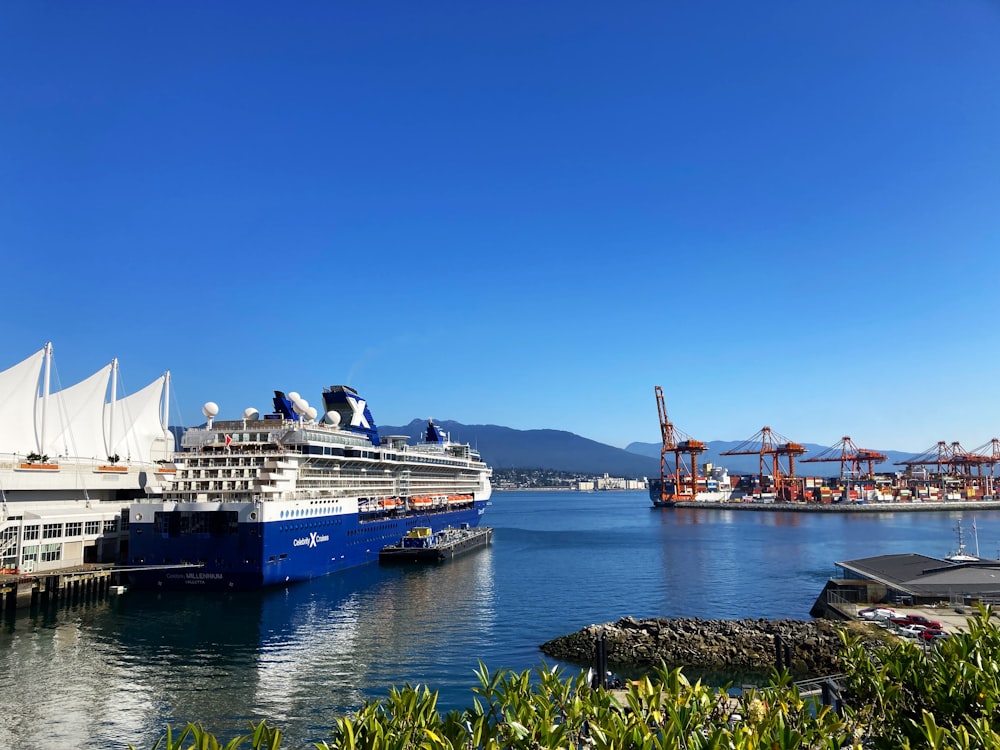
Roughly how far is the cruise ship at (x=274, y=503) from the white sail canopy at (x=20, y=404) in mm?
10813

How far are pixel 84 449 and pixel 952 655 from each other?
62.7 metres

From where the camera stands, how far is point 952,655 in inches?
473

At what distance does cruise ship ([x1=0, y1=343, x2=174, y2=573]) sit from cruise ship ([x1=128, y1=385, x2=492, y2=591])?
423 cm

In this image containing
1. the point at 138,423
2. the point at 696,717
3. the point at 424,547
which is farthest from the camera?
the point at 138,423

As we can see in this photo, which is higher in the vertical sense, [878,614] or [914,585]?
[914,585]

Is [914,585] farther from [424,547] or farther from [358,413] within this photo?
[358,413]

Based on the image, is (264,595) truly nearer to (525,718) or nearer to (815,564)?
(525,718)

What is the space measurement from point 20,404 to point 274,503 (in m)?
25.1

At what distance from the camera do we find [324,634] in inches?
1140

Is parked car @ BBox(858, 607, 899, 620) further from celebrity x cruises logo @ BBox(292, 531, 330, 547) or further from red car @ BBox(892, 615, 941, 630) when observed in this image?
celebrity x cruises logo @ BBox(292, 531, 330, 547)

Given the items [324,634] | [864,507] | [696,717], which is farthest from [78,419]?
[864,507]

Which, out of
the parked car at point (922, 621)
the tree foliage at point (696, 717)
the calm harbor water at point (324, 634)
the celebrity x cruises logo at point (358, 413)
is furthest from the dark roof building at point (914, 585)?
the celebrity x cruises logo at point (358, 413)

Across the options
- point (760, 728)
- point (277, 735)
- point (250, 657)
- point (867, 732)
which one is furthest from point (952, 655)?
point (250, 657)

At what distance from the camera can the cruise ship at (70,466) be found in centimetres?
3822
